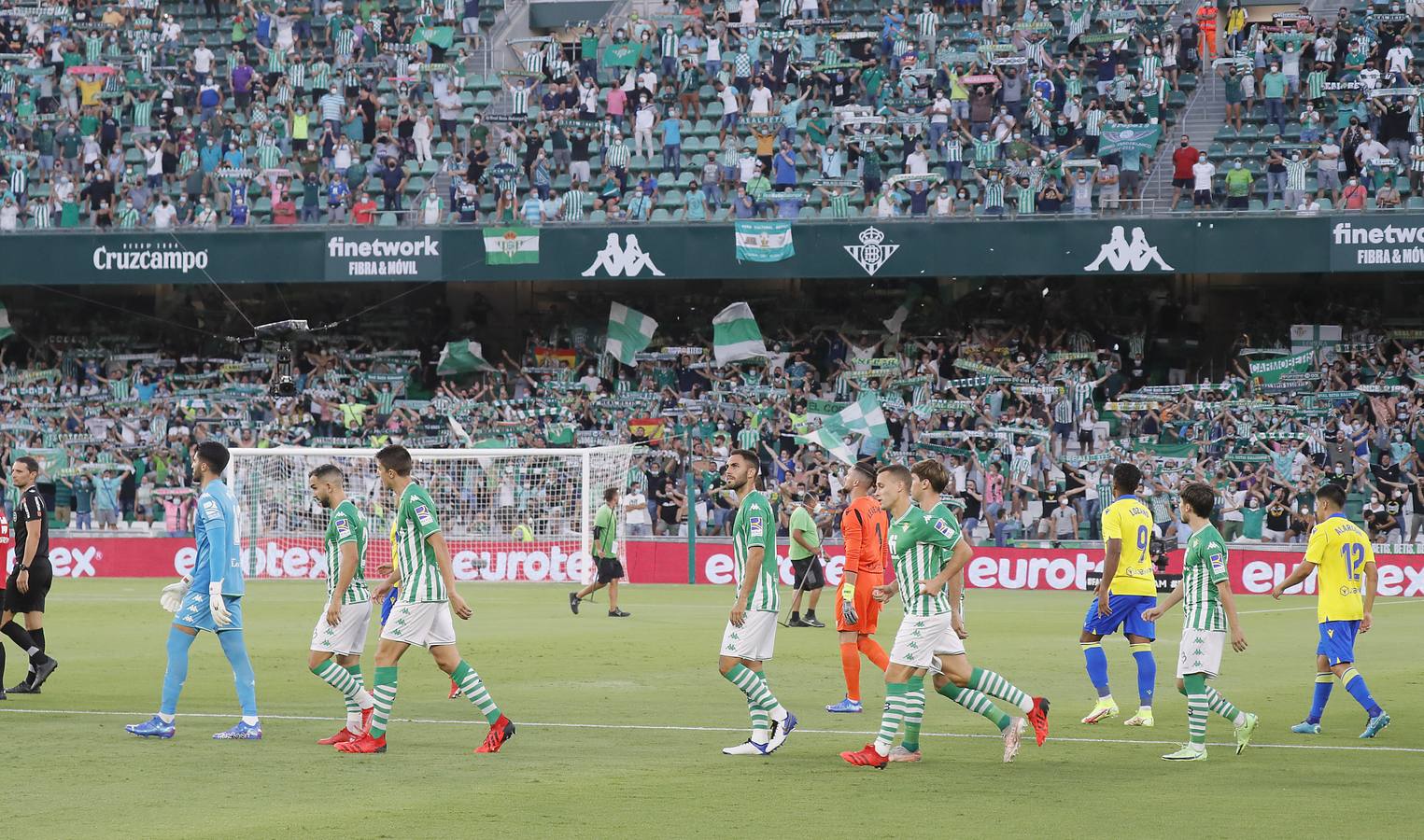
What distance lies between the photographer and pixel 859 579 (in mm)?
14609

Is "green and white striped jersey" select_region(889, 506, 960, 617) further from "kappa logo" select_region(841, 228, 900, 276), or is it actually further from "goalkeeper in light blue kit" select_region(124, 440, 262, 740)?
"kappa logo" select_region(841, 228, 900, 276)

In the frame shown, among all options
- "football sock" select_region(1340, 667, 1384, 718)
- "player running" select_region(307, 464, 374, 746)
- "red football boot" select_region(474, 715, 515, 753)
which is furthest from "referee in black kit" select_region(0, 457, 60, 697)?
"football sock" select_region(1340, 667, 1384, 718)

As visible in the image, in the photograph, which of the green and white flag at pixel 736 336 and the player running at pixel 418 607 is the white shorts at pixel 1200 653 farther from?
the green and white flag at pixel 736 336

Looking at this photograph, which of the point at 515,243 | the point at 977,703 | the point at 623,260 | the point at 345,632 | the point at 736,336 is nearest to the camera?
the point at 977,703

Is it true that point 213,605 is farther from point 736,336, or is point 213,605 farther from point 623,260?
point 736,336

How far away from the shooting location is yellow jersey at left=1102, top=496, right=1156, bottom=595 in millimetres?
13797

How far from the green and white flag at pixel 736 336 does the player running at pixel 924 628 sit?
25.3 m

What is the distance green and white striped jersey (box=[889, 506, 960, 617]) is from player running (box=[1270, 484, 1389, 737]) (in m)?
3.33

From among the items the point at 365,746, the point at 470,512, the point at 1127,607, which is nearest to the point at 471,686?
the point at 365,746

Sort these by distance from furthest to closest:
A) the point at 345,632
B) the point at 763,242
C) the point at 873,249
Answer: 1. the point at 763,242
2. the point at 873,249
3. the point at 345,632

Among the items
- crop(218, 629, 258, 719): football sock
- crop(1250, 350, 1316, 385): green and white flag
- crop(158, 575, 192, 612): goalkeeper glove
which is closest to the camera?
crop(218, 629, 258, 719): football sock

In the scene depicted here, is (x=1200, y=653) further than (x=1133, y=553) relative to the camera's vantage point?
No

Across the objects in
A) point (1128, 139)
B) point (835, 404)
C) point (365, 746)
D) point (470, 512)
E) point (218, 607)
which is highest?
point (1128, 139)

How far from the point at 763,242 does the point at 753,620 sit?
76.7 ft
